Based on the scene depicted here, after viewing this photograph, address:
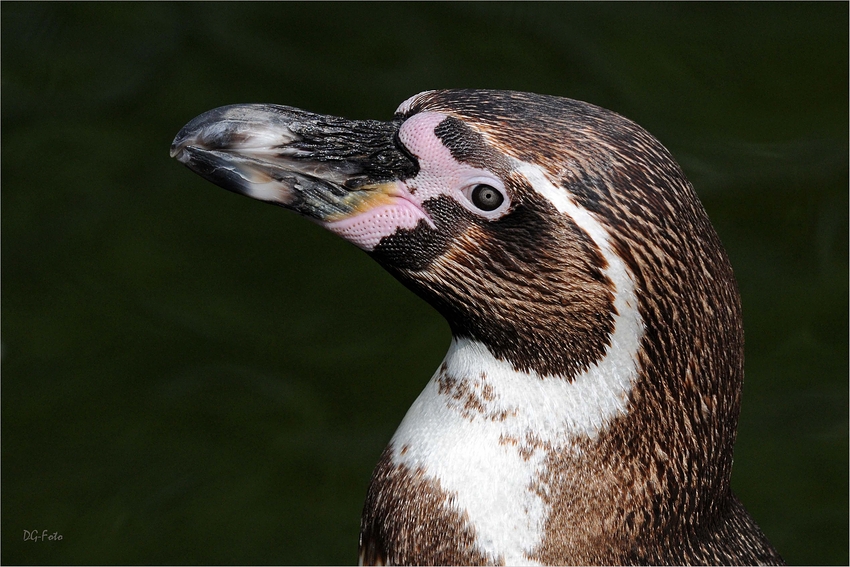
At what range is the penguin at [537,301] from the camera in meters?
2.08

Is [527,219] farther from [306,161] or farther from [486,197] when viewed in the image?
[306,161]

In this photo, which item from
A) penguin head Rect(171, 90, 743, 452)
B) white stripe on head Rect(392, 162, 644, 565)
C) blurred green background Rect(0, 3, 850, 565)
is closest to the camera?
penguin head Rect(171, 90, 743, 452)

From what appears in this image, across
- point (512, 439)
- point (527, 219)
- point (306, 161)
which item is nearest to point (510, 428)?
point (512, 439)

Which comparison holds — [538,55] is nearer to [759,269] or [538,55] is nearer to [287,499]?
[759,269]

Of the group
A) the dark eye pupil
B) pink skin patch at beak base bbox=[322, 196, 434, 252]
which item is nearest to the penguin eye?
the dark eye pupil

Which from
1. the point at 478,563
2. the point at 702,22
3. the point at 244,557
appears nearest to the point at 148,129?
the point at 244,557

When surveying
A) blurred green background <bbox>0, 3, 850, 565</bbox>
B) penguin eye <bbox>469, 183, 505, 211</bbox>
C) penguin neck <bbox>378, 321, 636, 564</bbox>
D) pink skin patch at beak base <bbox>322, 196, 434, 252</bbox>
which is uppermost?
penguin eye <bbox>469, 183, 505, 211</bbox>

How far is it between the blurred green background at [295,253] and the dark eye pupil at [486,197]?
2.30 metres

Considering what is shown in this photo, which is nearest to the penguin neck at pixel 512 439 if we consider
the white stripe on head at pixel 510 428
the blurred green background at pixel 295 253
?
the white stripe on head at pixel 510 428

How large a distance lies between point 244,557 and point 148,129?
1.71 m

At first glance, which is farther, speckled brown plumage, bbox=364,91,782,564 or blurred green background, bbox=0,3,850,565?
blurred green background, bbox=0,3,850,565

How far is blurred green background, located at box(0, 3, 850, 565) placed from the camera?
425 cm

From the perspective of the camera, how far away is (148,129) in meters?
4.62

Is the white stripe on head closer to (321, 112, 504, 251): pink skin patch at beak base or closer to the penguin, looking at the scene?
the penguin
